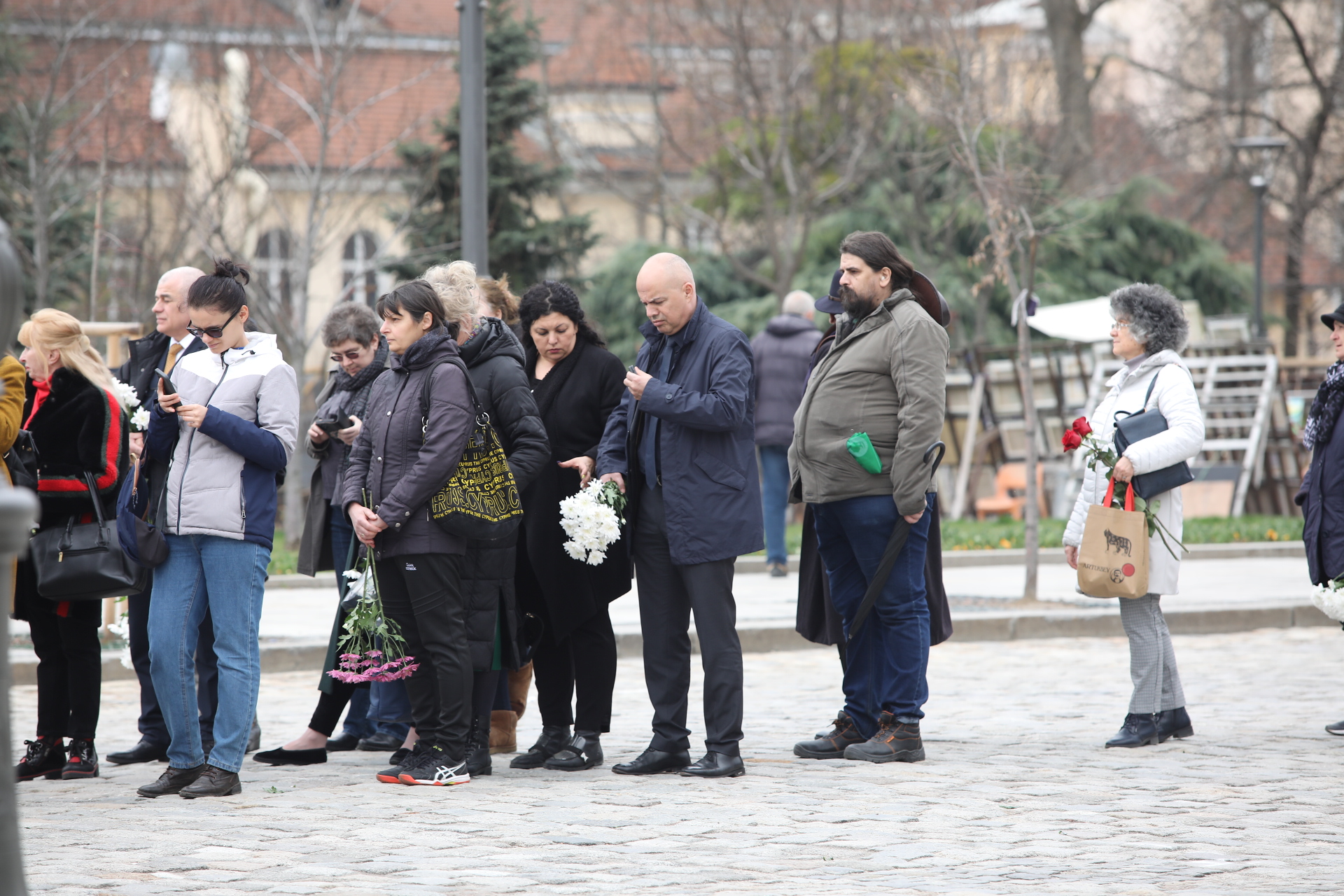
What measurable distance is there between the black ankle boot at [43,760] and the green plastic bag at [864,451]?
11.3 ft

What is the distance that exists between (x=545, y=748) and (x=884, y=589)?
5.06 ft

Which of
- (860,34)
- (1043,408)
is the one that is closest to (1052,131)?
(860,34)

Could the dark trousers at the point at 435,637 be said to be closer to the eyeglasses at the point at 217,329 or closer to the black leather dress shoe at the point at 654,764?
the black leather dress shoe at the point at 654,764

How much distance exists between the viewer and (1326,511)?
705 centimetres

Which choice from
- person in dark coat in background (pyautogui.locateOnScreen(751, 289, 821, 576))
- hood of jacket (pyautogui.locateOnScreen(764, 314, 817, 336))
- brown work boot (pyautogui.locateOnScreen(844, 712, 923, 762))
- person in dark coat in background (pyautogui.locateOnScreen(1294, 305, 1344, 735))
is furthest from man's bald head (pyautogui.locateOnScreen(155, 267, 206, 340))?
hood of jacket (pyautogui.locateOnScreen(764, 314, 817, 336))

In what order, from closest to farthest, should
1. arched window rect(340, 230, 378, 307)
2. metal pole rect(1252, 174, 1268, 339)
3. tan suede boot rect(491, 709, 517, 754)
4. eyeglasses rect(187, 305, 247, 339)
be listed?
eyeglasses rect(187, 305, 247, 339) → tan suede boot rect(491, 709, 517, 754) → arched window rect(340, 230, 378, 307) → metal pole rect(1252, 174, 1268, 339)

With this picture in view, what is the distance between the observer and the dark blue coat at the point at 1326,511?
7000 millimetres

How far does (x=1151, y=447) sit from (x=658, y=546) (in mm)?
2153

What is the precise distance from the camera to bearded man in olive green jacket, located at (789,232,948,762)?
20.5ft

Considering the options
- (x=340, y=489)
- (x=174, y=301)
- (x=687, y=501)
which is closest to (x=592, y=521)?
(x=687, y=501)

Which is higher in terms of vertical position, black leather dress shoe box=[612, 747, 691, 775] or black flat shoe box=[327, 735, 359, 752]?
black leather dress shoe box=[612, 747, 691, 775]

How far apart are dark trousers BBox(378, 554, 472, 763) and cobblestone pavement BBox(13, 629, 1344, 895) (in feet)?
0.83

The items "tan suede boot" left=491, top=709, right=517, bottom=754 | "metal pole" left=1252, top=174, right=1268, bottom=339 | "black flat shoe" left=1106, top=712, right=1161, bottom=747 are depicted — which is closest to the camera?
"black flat shoe" left=1106, top=712, right=1161, bottom=747

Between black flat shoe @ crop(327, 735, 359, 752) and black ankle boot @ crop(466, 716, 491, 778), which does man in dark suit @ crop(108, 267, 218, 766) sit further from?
black ankle boot @ crop(466, 716, 491, 778)
